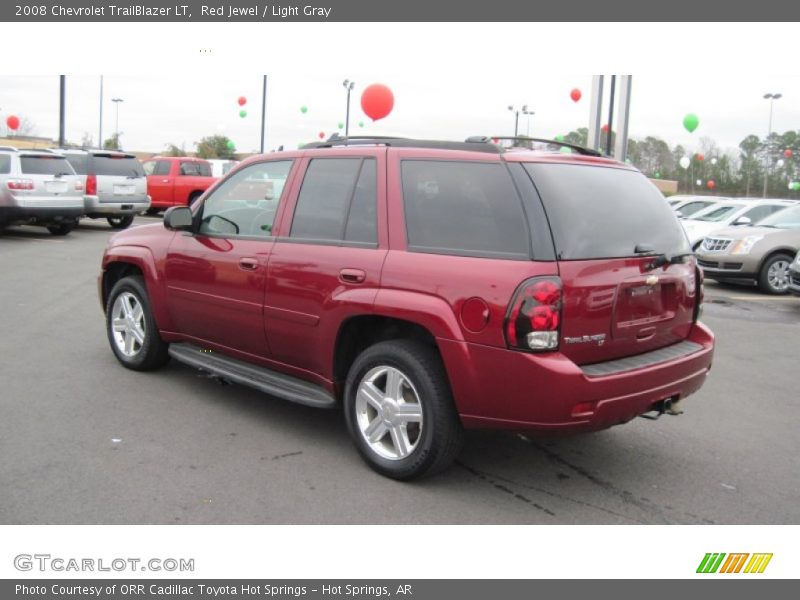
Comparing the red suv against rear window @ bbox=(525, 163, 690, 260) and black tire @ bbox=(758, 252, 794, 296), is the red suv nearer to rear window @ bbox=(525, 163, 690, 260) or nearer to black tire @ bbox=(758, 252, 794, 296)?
rear window @ bbox=(525, 163, 690, 260)

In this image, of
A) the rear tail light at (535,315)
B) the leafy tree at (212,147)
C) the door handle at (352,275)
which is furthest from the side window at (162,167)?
the leafy tree at (212,147)

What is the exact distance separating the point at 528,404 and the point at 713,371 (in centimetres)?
414

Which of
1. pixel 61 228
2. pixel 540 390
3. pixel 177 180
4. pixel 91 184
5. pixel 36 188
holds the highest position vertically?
pixel 177 180

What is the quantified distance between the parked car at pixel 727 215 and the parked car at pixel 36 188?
12.9 meters

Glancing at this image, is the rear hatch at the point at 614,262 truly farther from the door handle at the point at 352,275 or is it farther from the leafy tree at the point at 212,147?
the leafy tree at the point at 212,147

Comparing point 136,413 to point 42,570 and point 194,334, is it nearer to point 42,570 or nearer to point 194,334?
point 194,334

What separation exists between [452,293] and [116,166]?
1705 cm

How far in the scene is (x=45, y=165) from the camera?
16.2 metres

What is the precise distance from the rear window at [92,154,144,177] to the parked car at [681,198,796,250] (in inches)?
525

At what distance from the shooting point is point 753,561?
3451 mm

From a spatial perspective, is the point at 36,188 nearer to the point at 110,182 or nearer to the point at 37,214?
the point at 37,214

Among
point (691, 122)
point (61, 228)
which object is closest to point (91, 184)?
point (61, 228)

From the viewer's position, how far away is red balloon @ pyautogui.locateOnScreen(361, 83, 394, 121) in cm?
1812

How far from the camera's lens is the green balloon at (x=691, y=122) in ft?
100
